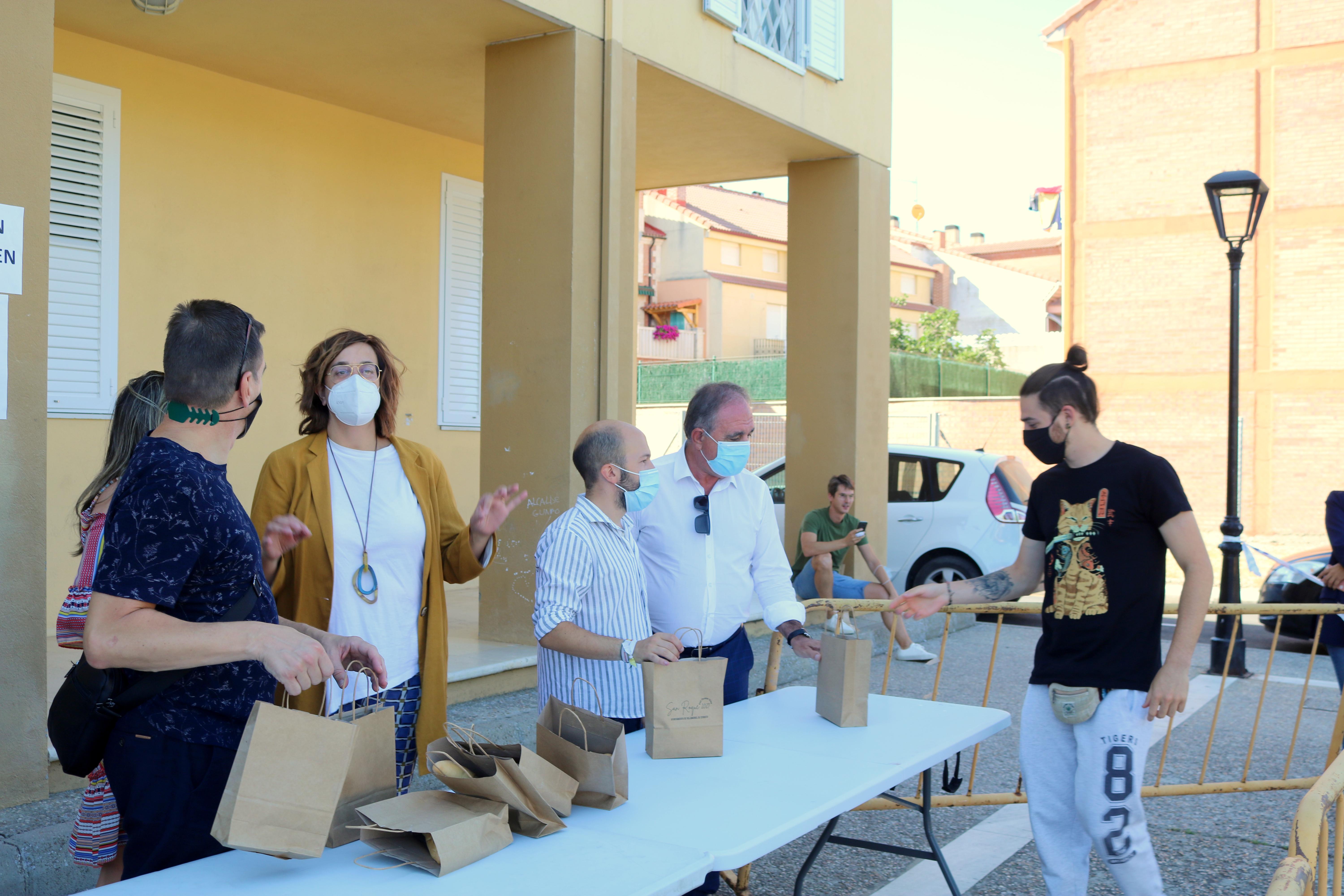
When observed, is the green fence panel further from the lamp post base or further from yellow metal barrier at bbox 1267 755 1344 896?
yellow metal barrier at bbox 1267 755 1344 896

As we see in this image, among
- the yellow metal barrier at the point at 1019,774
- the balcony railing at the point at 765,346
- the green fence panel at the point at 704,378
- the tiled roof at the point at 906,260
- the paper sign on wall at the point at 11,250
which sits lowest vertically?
the yellow metal barrier at the point at 1019,774

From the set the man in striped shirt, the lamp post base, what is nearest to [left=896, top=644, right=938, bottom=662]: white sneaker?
the lamp post base

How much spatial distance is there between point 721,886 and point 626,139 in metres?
4.54

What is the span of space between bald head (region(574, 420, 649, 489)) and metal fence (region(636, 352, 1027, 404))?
24.7 metres

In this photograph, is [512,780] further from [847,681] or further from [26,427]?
[26,427]

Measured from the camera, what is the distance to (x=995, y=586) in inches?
157

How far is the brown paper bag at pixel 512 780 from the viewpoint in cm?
235

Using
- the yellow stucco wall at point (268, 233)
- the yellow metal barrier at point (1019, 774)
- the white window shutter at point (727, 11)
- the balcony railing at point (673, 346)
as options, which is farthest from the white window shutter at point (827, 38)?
the balcony railing at point (673, 346)

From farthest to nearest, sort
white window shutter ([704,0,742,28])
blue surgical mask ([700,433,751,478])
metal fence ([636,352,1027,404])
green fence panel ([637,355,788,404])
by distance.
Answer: green fence panel ([637,355,788,404]) < metal fence ([636,352,1027,404]) < white window shutter ([704,0,742,28]) < blue surgical mask ([700,433,751,478])

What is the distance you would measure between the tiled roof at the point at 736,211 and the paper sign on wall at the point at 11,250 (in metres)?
Result: 39.8

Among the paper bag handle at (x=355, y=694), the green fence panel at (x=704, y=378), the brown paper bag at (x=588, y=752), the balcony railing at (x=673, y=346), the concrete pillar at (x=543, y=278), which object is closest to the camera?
the paper bag handle at (x=355, y=694)

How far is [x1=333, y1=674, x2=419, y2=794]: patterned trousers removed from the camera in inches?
134

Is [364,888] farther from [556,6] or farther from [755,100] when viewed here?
[755,100]

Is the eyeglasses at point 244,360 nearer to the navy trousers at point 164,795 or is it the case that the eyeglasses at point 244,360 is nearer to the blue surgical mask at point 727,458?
the navy trousers at point 164,795
